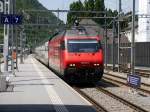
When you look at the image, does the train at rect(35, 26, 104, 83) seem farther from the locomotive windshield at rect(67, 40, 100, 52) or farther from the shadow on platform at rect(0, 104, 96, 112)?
the shadow on platform at rect(0, 104, 96, 112)

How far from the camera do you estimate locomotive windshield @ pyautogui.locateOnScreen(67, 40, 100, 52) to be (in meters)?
28.0

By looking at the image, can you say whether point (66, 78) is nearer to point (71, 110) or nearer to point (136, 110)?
point (136, 110)

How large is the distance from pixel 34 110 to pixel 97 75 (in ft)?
40.9

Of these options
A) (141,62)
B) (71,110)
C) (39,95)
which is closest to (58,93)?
(39,95)

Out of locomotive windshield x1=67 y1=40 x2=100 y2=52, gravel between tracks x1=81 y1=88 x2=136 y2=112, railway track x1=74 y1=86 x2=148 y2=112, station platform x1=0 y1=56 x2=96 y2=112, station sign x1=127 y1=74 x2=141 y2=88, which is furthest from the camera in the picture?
locomotive windshield x1=67 y1=40 x2=100 y2=52

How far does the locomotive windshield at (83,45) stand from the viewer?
91.9 ft

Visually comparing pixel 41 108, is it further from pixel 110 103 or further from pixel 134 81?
pixel 134 81

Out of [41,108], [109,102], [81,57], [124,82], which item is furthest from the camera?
[124,82]

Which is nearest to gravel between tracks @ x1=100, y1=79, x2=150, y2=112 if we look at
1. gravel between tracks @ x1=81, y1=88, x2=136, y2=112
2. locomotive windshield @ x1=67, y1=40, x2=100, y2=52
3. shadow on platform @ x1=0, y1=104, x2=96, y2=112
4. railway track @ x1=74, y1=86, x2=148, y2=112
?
railway track @ x1=74, y1=86, x2=148, y2=112

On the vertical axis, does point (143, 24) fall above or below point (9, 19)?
above

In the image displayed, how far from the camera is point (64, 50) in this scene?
2819cm

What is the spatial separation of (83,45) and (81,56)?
78 cm

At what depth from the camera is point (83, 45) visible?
1113 inches

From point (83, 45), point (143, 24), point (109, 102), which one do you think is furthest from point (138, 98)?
point (143, 24)
